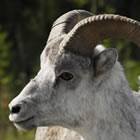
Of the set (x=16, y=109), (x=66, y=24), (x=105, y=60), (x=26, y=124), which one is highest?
(x=66, y=24)

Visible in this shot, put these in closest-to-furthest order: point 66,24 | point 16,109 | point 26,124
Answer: point 16,109
point 26,124
point 66,24

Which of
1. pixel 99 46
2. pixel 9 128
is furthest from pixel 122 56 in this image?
pixel 99 46

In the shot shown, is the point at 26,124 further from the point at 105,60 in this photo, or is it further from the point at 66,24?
the point at 66,24

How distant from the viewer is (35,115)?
8.63 m

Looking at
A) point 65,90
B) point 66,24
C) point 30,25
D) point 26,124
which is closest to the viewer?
point 26,124

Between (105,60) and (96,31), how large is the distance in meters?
0.38

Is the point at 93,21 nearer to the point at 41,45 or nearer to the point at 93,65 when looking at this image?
the point at 93,65

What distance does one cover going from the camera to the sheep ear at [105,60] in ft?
29.0

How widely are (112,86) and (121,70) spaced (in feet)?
0.99

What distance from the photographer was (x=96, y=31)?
8.82 m

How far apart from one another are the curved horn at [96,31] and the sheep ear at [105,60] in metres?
0.16

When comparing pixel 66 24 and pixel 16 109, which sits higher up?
pixel 66 24

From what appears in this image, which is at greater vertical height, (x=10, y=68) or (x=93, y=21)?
(x=93, y=21)

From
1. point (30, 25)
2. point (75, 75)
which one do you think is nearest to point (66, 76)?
point (75, 75)
